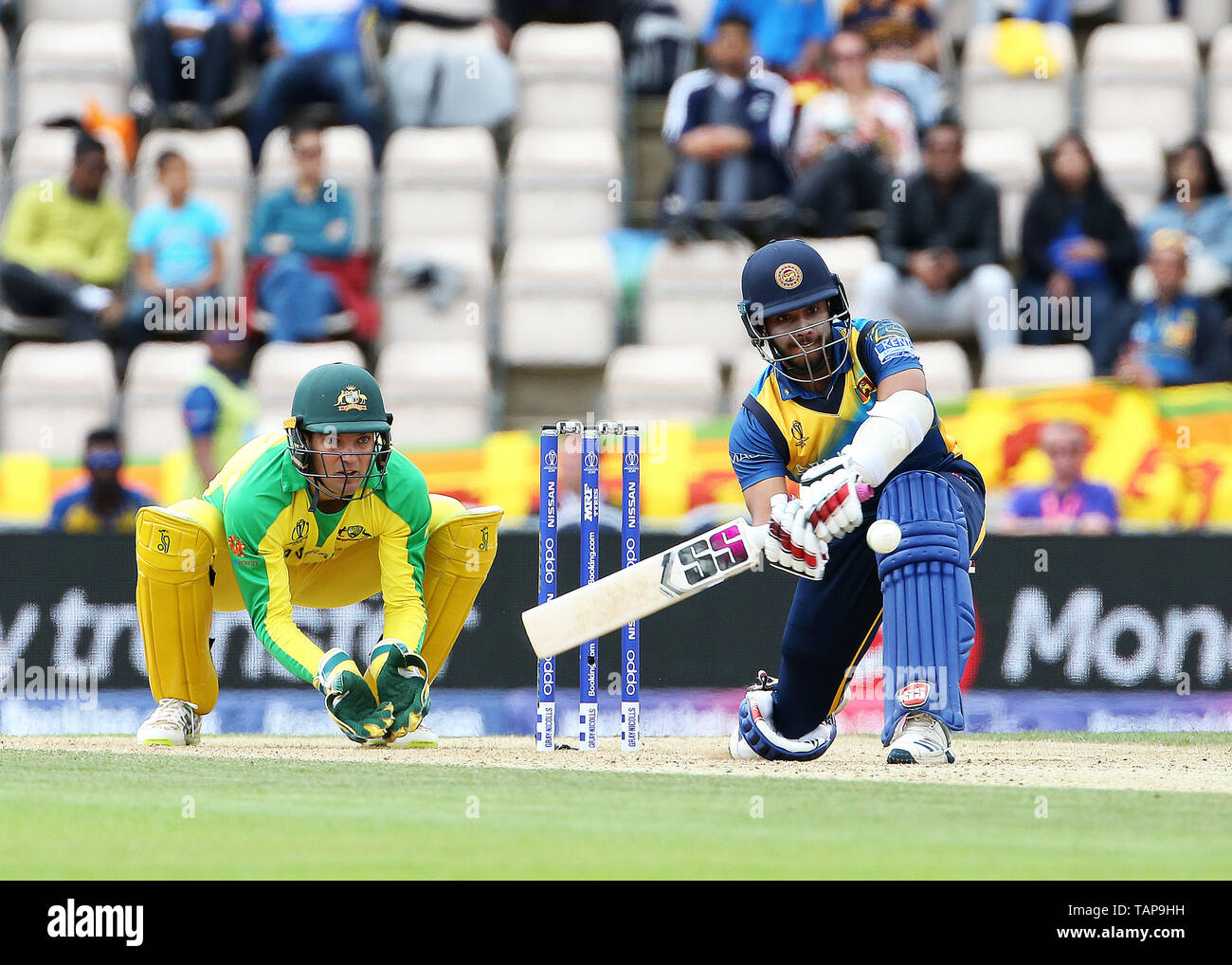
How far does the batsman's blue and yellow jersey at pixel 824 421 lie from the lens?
20.0ft

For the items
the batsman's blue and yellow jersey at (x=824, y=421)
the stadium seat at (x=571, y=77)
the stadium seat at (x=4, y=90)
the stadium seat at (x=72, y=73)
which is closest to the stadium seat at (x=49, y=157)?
the stadium seat at (x=72, y=73)

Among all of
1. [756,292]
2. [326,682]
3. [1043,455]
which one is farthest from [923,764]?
[1043,455]

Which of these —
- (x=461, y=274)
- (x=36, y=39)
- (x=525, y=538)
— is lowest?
(x=525, y=538)

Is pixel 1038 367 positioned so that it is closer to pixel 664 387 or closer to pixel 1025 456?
pixel 1025 456

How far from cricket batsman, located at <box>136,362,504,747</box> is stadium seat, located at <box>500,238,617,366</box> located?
12.5 ft

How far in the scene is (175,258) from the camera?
426 inches

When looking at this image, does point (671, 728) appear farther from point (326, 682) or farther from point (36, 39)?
point (36, 39)

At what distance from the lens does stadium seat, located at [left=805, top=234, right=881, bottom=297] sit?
10328 millimetres

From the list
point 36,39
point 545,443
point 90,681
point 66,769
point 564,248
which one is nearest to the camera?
point 66,769

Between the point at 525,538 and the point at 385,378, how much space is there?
218 cm

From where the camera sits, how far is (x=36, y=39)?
1230 centimetres
